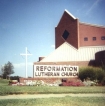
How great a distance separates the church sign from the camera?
15.8 m

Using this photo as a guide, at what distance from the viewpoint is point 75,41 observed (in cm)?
2253

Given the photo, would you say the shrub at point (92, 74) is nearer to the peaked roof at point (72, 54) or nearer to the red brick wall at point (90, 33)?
the peaked roof at point (72, 54)

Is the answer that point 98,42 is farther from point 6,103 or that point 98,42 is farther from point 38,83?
point 6,103

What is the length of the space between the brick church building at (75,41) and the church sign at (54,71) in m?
3.14

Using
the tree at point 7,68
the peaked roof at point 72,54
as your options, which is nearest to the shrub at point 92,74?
the peaked roof at point 72,54

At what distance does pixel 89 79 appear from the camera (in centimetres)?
1484

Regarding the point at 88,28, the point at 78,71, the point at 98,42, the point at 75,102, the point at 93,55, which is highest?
the point at 88,28

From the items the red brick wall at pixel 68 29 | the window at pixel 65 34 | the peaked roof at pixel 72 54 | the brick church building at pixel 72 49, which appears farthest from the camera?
the window at pixel 65 34

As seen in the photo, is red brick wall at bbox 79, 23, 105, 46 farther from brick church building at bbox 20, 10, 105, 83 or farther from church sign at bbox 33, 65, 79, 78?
church sign at bbox 33, 65, 79, 78

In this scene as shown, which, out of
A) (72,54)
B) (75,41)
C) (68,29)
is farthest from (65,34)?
(72,54)

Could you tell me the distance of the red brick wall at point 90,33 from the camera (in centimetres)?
2295

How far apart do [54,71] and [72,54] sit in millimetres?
5007

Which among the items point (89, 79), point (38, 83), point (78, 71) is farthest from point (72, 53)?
point (38, 83)

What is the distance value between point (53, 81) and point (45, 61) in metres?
5.54
